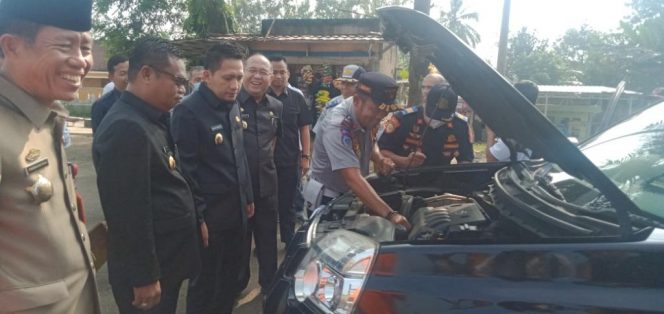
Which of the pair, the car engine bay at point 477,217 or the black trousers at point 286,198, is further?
the black trousers at point 286,198

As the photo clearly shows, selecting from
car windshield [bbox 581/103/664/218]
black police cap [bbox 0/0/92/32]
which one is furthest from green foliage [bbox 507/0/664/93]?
black police cap [bbox 0/0/92/32]

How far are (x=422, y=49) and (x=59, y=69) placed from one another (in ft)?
3.82

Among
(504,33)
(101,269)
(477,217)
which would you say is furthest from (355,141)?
(504,33)

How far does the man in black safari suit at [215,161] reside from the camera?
2.69 meters

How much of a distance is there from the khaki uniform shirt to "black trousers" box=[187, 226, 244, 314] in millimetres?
1237

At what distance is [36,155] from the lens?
1.38 meters

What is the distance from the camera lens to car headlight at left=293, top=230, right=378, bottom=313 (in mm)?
1452

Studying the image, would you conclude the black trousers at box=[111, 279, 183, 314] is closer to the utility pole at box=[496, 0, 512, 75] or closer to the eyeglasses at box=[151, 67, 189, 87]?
the eyeglasses at box=[151, 67, 189, 87]

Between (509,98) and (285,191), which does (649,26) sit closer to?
(285,191)

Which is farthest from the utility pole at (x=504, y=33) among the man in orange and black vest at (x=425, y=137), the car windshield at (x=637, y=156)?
the car windshield at (x=637, y=156)

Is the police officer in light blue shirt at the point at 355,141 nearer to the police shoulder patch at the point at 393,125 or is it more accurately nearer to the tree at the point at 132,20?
the police shoulder patch at the point at 393,125

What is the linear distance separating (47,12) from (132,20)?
48.6 ft

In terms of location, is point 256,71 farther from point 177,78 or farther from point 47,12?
point 47,12

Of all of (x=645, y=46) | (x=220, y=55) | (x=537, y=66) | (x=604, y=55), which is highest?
(x=220, y=55)
